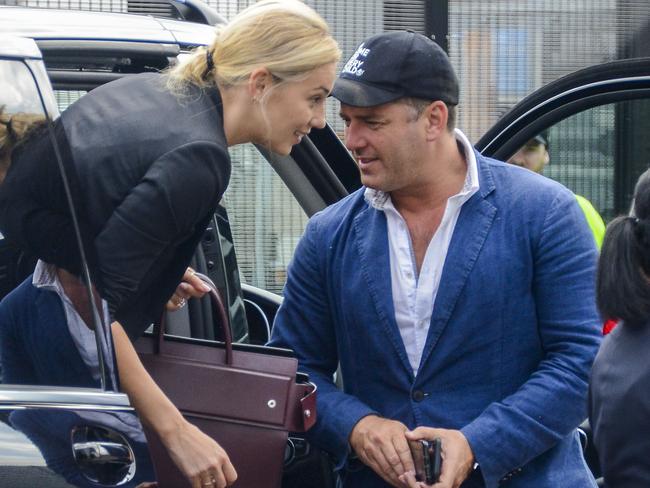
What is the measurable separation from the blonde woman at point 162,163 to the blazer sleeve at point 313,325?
0.33 metres

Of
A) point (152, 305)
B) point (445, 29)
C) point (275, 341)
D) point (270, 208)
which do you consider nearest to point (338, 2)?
point (445, 29)

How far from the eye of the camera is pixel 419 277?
2.85 meters

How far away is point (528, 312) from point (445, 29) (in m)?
4.53

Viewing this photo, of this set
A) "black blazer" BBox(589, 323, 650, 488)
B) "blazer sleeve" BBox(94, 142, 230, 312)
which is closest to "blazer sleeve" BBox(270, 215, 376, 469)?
"blazer sleeve" BBox(94, 142, 230, 312)

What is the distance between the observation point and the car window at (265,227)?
545 centimetres

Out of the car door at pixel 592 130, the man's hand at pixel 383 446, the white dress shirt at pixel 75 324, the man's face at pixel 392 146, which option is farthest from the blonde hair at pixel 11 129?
the car door at pixel 592 130

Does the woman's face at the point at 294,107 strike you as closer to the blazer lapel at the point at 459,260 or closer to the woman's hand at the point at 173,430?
the blazer lapel at the point at 459,260

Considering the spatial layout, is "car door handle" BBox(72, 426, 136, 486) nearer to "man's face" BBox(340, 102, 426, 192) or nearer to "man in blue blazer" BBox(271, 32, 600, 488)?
"man in blue blazer" BBox(271, 32, 600, 488)

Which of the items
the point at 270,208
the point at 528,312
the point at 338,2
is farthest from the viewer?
the point at 338,2

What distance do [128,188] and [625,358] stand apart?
0.94 m

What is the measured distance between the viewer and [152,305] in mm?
2600

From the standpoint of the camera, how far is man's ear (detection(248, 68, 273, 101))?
2.65 meters

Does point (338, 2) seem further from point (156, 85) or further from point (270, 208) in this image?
point (156, 85)

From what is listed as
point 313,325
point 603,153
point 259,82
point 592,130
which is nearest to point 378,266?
point 313,325
